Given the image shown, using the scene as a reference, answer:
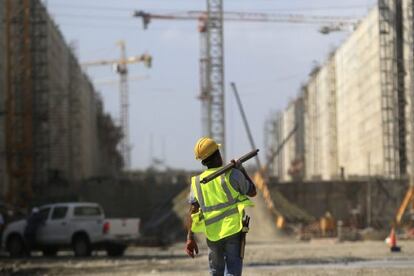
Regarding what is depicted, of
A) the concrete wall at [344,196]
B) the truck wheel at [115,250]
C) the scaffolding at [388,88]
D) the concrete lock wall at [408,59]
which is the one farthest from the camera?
the scaffolding at [388,88]

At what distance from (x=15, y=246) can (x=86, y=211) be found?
8.71 feet

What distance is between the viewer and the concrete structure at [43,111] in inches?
2157

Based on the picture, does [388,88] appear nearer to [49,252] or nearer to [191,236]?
[49,252]

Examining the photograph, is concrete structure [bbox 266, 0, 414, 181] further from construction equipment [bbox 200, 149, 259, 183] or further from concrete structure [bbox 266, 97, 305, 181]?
construction equipment [bbox 200, 149, 259, 183]

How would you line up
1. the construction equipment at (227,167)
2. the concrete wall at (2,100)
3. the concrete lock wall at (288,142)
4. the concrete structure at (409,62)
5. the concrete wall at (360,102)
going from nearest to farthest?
the construction equipment at (227,167)
the concrete wall at (2,100)
the concrete structure at (409,62)
the concrete wall at (360,102)
the concrete lock wall at (288,142)

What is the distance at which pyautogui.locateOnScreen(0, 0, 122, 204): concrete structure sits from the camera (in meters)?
54.8

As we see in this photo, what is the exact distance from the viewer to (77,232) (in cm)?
2708

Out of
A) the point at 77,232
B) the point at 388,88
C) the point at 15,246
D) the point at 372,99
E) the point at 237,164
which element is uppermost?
the point at 388,88

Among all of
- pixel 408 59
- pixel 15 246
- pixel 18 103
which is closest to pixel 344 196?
pixel 408 59

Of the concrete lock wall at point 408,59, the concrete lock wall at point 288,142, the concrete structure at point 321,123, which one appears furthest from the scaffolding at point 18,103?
the concrete lock wall at point 288,142

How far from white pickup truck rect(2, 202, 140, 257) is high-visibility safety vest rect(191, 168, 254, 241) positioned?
19.9 metres

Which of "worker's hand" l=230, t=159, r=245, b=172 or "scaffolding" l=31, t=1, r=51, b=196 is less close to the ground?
"scaffolding" l=31, t=1, r=51, b=196

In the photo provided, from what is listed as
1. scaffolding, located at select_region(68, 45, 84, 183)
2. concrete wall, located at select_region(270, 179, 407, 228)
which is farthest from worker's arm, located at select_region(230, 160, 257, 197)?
scaffolding, located at select_region(68, 45, 84, 183)

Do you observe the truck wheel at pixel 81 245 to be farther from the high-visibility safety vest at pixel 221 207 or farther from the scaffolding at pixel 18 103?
the scaffolding at pixel 18 103
